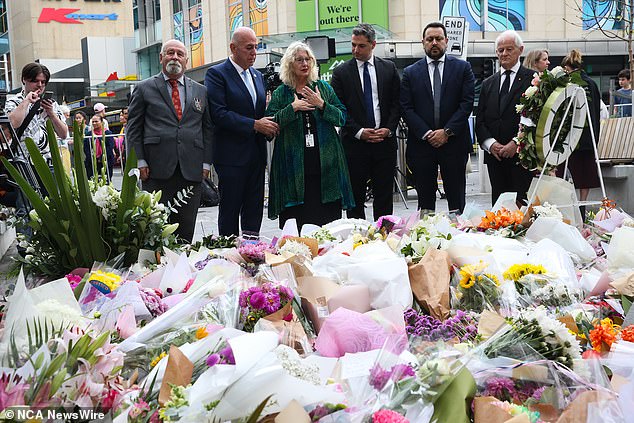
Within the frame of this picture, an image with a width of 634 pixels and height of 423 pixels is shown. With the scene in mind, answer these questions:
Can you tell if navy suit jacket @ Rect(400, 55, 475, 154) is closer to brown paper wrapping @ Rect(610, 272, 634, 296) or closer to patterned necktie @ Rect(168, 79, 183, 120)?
patterned necktie @ Rect(168, 79, 183, 120)

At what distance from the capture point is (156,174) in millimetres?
5938

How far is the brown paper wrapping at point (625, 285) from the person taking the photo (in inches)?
114

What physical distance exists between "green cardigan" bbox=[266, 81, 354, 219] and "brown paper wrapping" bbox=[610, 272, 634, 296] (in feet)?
10.7

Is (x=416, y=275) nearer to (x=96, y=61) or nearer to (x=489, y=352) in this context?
(x=489, y=352)

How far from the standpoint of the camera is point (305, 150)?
6.04 metres

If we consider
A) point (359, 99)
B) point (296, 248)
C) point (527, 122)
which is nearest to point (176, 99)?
point (359, 99)

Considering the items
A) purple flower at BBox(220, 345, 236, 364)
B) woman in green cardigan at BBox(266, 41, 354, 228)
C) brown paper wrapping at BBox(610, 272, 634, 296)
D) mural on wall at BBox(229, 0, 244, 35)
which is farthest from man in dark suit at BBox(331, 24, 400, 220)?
mural on wall at BBox(229, 0, 244, 35)

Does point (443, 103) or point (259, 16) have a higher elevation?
point (259, 16)

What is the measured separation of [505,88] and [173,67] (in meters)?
Result: 2.75

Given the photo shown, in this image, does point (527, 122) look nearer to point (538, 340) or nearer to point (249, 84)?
point (249, 84)

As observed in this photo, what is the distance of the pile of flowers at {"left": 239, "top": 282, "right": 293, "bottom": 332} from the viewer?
2.51 meters

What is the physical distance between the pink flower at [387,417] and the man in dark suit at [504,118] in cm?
489

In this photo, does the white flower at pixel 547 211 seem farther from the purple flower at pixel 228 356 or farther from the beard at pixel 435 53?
the beard at pixel 435 53

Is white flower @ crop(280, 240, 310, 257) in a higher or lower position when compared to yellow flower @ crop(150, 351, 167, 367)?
higher
